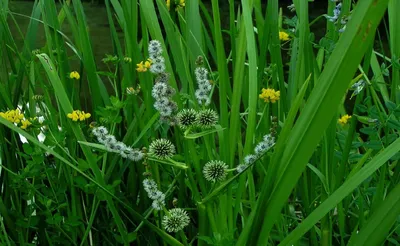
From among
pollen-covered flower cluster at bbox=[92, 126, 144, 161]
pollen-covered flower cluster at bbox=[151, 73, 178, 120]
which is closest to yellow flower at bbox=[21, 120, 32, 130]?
pollen-covered flower cluster at bbox=[92, 126, 144, 161]

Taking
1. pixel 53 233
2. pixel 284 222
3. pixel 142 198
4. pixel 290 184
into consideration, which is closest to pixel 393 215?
pixel 290 184

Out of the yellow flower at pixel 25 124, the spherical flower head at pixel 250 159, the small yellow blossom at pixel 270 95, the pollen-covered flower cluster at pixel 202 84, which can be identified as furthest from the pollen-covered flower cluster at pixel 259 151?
the yellow flower at pixel 25 124

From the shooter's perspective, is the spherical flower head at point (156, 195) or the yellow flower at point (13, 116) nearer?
the spherical flower head at point (156, 195)

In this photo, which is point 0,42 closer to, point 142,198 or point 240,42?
point 142,198

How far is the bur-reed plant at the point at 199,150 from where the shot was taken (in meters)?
0.90

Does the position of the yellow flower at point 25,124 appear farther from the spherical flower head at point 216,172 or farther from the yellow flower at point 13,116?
the spherical flower head at point 216,172

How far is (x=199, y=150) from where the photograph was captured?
4.08ft

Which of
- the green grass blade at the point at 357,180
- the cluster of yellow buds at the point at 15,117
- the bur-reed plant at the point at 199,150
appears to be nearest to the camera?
the green grass blade at the point at 357,180

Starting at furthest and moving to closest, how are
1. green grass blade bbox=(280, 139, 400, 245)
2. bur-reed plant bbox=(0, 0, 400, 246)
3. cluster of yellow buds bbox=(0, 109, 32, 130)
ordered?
cluster of yellow buds bbox=(0, 109, 32, 130) < bur-reed plant bbox=(0, 0, 400, 246) < green grass blade bbox=(280, 139, 400, 245)

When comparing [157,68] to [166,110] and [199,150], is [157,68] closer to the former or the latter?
[166,110]

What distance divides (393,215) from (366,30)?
256mm

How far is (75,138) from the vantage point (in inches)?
48.4

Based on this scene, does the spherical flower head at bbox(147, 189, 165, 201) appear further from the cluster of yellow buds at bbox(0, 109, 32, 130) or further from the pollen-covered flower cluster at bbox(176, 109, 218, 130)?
the cluster of yellow buds at bbox(0, 109, 32, 130)

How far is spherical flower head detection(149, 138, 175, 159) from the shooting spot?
958 mm
